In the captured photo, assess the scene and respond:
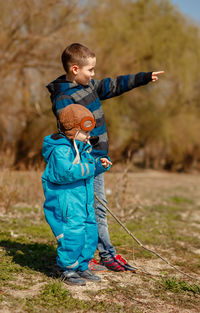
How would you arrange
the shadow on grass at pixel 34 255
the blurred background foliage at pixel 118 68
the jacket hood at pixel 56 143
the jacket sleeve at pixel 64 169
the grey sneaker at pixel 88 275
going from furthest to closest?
1. the blurred background foliage at pixel 118 68
2. the shadow on grass at pixel 34 255
3. the grey sneaker at pixel 88 275
4. the jacket hood at pixel 56 143
5. the jacket sleeve at pixel 64 169

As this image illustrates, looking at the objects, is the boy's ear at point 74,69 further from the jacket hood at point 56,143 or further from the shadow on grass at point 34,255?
the shadow on grass at point 34,255

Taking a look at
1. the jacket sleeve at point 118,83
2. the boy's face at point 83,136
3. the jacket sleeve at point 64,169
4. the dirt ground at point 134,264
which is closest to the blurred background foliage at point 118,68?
the dirt ground at point 134,264

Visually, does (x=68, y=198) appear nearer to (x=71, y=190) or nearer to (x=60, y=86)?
(x=71, y=190)

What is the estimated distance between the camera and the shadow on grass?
3.83m

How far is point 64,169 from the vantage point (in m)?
3.11

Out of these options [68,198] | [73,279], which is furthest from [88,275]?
[68,198]

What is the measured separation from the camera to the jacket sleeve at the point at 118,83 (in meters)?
3.85

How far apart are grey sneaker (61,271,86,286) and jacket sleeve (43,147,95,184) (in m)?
0.79

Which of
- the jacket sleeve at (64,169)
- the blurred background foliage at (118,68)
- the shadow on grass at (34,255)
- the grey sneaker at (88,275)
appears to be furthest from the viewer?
the blurred background foliage at (118,68)

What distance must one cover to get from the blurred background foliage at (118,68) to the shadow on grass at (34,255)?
7895 mm

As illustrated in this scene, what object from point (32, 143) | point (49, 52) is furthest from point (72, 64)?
point (32, 143)

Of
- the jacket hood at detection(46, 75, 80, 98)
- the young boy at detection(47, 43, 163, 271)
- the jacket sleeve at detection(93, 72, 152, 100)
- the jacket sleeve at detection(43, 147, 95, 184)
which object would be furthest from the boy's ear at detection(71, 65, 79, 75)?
the jacket sleeve at detection(43, 147, 95, 184)

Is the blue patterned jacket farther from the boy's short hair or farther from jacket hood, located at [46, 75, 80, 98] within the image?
the boy's short hair

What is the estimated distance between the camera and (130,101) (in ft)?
69.6
